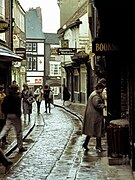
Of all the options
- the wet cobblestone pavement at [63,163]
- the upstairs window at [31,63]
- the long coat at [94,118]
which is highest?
the upstairs window at [31,63]

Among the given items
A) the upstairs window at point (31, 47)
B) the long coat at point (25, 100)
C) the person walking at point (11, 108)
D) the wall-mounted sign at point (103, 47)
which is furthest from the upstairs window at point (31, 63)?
the wall-mounted sign at point (103, 47)

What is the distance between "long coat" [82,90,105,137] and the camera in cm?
1330

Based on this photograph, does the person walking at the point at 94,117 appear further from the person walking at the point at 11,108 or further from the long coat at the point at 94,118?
the person walking at the point at 11,108

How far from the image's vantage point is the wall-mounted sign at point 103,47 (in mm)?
11477

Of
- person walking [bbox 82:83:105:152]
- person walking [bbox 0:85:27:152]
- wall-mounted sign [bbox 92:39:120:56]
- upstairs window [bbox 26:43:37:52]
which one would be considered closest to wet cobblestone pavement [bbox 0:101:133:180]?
person walking [bbox 82:83:105:152]

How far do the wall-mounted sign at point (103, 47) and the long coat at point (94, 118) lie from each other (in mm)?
2053

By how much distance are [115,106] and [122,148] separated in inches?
188

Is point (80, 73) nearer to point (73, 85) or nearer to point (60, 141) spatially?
point (73, 85)

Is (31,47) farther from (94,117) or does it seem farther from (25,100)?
(94,117)

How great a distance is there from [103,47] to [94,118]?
244 centimetres

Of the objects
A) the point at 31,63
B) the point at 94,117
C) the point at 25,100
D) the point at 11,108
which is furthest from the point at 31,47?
the point at 11,108

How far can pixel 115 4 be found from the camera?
9.44m

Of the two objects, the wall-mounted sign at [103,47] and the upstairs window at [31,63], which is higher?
the upstairs window at [31,63]

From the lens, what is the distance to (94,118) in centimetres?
1332
